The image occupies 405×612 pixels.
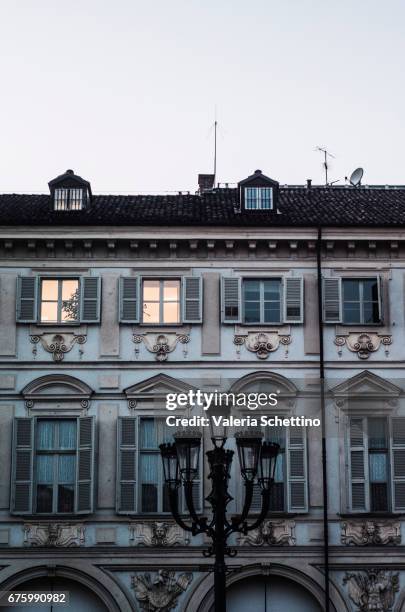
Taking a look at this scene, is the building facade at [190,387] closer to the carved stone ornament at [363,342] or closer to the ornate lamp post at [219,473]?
the carved stone ornament at [363,342]

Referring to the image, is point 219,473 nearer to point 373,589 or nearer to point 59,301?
point 373,589

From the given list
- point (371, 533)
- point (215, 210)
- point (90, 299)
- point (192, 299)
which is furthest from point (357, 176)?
point (371, 533)

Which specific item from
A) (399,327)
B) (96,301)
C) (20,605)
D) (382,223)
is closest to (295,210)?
(382,223)

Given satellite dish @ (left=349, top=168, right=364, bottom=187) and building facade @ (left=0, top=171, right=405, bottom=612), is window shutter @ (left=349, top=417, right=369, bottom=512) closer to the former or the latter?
building facade @ (left=0, top=171, right=405, bottom=612)

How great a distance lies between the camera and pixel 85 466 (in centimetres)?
2391

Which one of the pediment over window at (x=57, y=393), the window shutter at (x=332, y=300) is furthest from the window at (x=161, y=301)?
the window shutter at (x=332, y=300)

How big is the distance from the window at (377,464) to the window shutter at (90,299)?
6721 millimetres

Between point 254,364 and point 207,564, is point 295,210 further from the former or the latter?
point 207,564

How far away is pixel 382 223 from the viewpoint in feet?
82.1

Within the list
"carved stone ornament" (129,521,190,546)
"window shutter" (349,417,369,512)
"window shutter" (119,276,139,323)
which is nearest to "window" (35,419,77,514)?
"carved stone ornament" (129,521,190,546)

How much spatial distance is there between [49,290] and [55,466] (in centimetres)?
434

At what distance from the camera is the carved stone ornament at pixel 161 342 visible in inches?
969

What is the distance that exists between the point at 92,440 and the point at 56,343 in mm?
2556

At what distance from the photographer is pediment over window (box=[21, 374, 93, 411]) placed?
79.8ft
